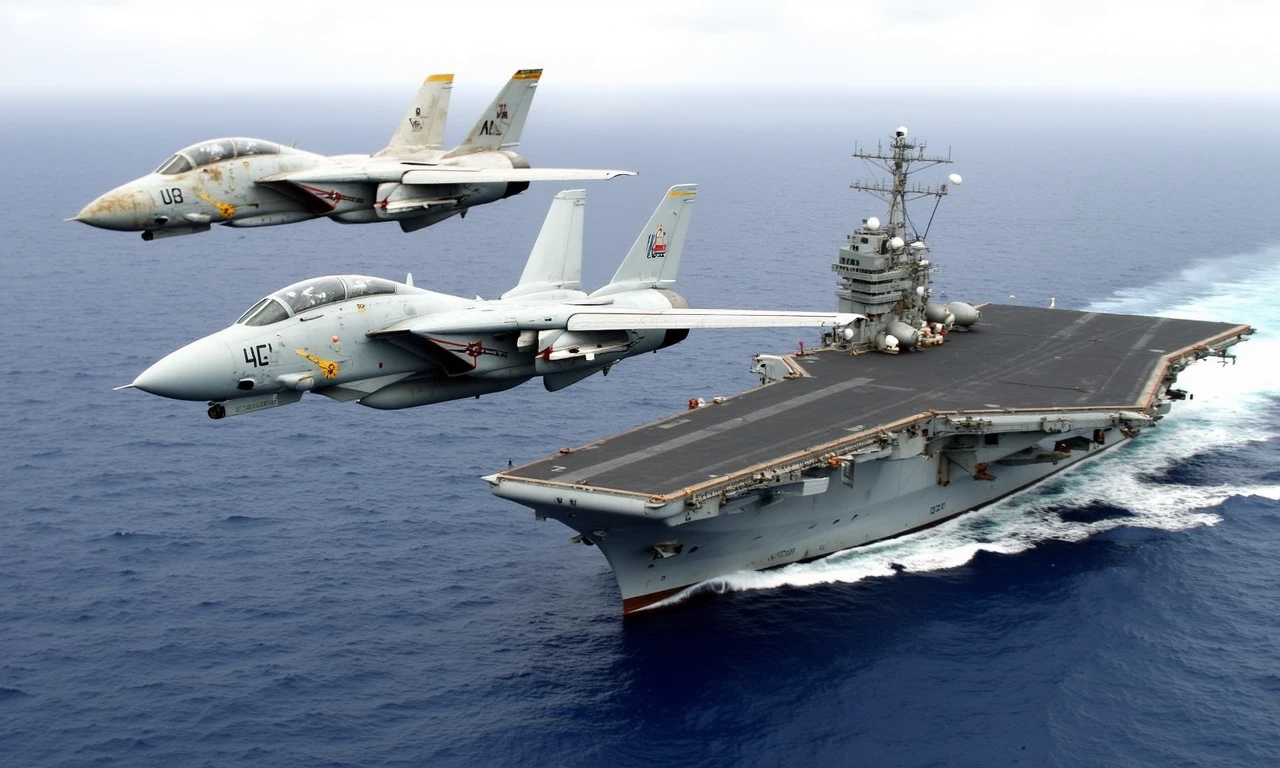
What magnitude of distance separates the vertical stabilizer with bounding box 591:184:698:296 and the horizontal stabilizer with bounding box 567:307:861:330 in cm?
545

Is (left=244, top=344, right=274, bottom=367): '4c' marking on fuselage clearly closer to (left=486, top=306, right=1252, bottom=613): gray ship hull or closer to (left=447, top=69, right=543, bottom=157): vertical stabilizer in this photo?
(left=447, top=69, right=543, bottom=157): vertical stabilizer

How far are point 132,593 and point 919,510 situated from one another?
98.4 feet

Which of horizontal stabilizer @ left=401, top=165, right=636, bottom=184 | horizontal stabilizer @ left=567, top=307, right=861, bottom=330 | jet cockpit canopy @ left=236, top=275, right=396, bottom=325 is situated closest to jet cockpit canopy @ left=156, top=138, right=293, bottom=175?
horizontal stabilizer @ left=401, top=165, right=636, bottom=184

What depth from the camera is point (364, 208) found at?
1404 inches

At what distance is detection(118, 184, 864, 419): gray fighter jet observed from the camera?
1161 inches

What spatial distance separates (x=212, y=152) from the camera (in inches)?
1303

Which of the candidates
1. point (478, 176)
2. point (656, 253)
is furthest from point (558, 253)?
point (478, 176)

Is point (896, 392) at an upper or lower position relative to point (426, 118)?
lower

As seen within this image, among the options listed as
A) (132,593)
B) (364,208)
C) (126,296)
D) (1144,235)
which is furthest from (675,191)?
(1144,235)

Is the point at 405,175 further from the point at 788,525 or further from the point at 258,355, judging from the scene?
the point at 788,525

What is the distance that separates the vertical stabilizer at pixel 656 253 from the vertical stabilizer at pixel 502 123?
500cm

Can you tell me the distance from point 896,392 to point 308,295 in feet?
94.6

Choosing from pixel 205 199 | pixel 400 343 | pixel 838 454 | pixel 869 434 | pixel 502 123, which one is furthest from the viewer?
pixel 869 434

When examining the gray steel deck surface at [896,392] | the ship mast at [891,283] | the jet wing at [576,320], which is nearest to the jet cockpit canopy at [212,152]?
the jet wing at [576,320]
